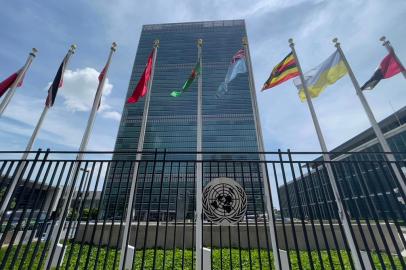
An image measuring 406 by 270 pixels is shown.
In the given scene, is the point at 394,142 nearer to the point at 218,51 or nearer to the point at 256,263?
the point at 218,51

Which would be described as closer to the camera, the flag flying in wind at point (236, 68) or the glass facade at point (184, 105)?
the flag flying in wind at point (236, 68)

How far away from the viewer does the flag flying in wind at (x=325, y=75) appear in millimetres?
7685

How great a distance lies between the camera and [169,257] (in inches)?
349

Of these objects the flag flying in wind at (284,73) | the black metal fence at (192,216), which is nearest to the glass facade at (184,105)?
the black metal fence at (192,216)

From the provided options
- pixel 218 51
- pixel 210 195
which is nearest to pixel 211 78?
pixel 218 51

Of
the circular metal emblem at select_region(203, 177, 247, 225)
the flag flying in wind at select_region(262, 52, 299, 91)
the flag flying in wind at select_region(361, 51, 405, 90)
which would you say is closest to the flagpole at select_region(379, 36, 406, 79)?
the flag flying in wind at select_region(361, 51, 405, 90)

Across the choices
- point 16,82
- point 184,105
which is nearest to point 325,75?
point 16,82

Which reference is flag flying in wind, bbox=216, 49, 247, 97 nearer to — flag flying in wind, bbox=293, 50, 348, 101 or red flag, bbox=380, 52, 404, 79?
flag flying in wind, bbox=293, 50, 348, 101

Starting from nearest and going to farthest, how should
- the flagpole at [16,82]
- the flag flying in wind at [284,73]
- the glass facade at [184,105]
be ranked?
the flagpole at [16,82], the flag flying in wind at [284,73], the glass facade at [184,105]

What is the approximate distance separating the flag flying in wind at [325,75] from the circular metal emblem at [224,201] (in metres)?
4.86

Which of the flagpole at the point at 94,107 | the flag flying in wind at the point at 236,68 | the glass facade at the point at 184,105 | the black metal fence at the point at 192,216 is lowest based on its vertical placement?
the black metal fence at the point at 192,216

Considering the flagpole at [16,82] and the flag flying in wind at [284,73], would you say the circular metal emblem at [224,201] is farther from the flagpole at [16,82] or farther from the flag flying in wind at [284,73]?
the flagpole at [16,82]

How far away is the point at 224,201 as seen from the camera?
201 inches

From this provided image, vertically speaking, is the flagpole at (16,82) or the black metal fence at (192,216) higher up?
the flagpole at (16,82)
